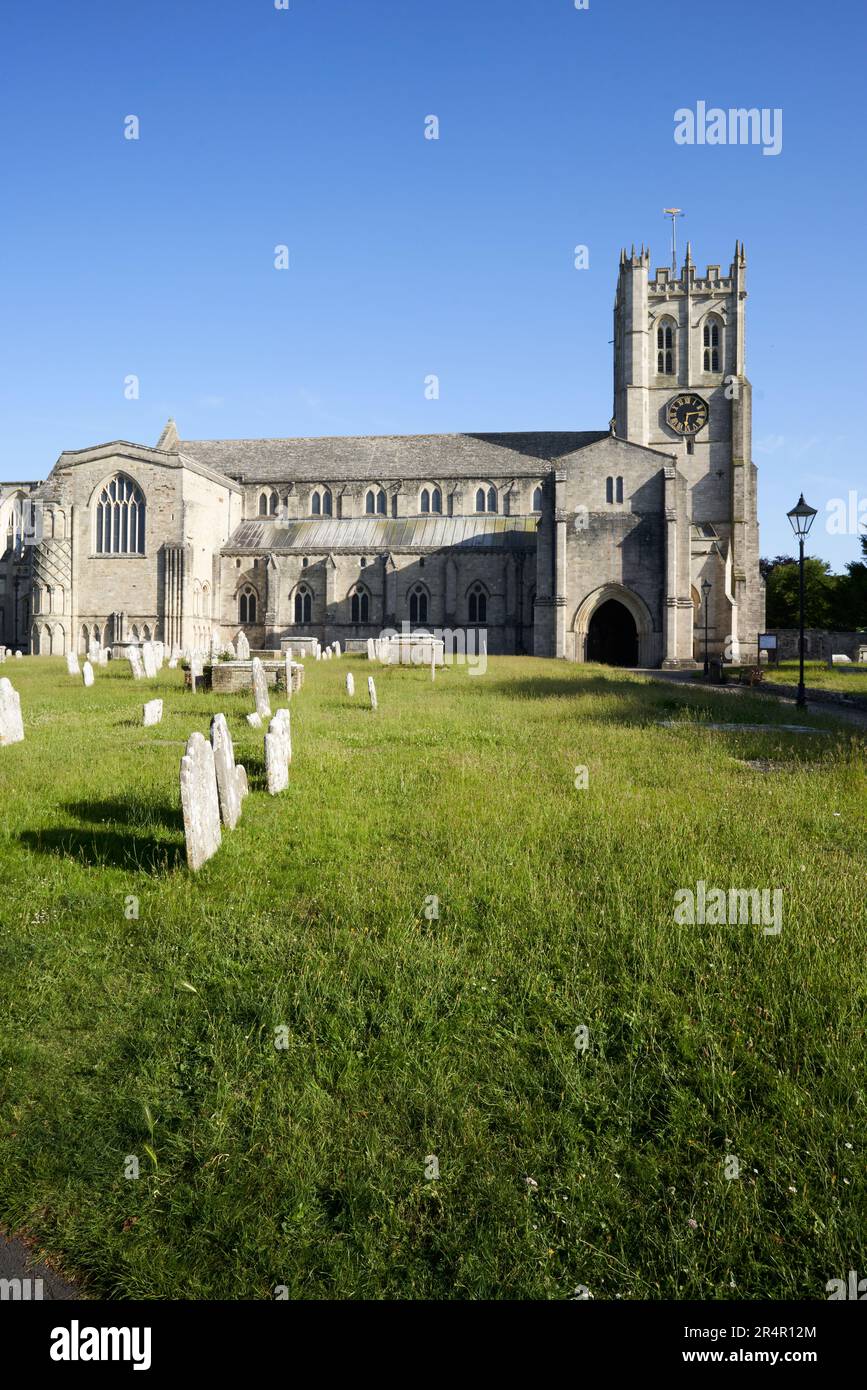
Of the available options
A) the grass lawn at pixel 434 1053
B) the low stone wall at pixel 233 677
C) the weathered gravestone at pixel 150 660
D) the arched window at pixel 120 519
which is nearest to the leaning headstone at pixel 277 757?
the grass lawn at pixel 434 1053

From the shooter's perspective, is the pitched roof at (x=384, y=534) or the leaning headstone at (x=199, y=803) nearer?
the leaning headstone at (x=199, y=803)

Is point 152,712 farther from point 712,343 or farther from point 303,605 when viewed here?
point 712,343

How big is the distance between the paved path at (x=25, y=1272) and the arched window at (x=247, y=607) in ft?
161

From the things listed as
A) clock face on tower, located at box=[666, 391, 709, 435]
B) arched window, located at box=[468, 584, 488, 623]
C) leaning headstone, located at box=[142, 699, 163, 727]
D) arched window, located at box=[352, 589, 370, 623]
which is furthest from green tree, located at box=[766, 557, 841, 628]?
leaning headstone, located at box=[142, 699, 163, 727]

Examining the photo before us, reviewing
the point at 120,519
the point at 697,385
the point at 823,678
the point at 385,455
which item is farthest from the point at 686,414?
the point at 120,519

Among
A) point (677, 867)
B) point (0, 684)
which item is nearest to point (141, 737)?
point (0, 684)

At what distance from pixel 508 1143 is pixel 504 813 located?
4.52 m

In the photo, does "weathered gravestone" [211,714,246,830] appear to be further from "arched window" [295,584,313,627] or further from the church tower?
the church tower

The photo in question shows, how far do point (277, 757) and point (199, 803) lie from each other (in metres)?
2.49

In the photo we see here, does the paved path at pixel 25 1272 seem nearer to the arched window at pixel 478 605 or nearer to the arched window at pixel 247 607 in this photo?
the arched window at pixel 478 605

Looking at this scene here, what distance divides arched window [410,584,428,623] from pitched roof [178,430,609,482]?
9.55 meters

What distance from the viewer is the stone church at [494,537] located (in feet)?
141

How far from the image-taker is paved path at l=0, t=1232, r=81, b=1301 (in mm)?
2793

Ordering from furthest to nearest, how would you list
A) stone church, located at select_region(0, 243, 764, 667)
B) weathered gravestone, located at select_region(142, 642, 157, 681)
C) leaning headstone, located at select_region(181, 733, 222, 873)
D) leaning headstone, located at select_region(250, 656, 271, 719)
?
stone church, located at select_region(0, 243, 764, 667), weathered gravestone, located at select_region(142, 642, 157, 681), leaning headstone, located at select_region(250, 656, 271, 719), leaning headstone, located at select_region(181, 733, 222, 873)
